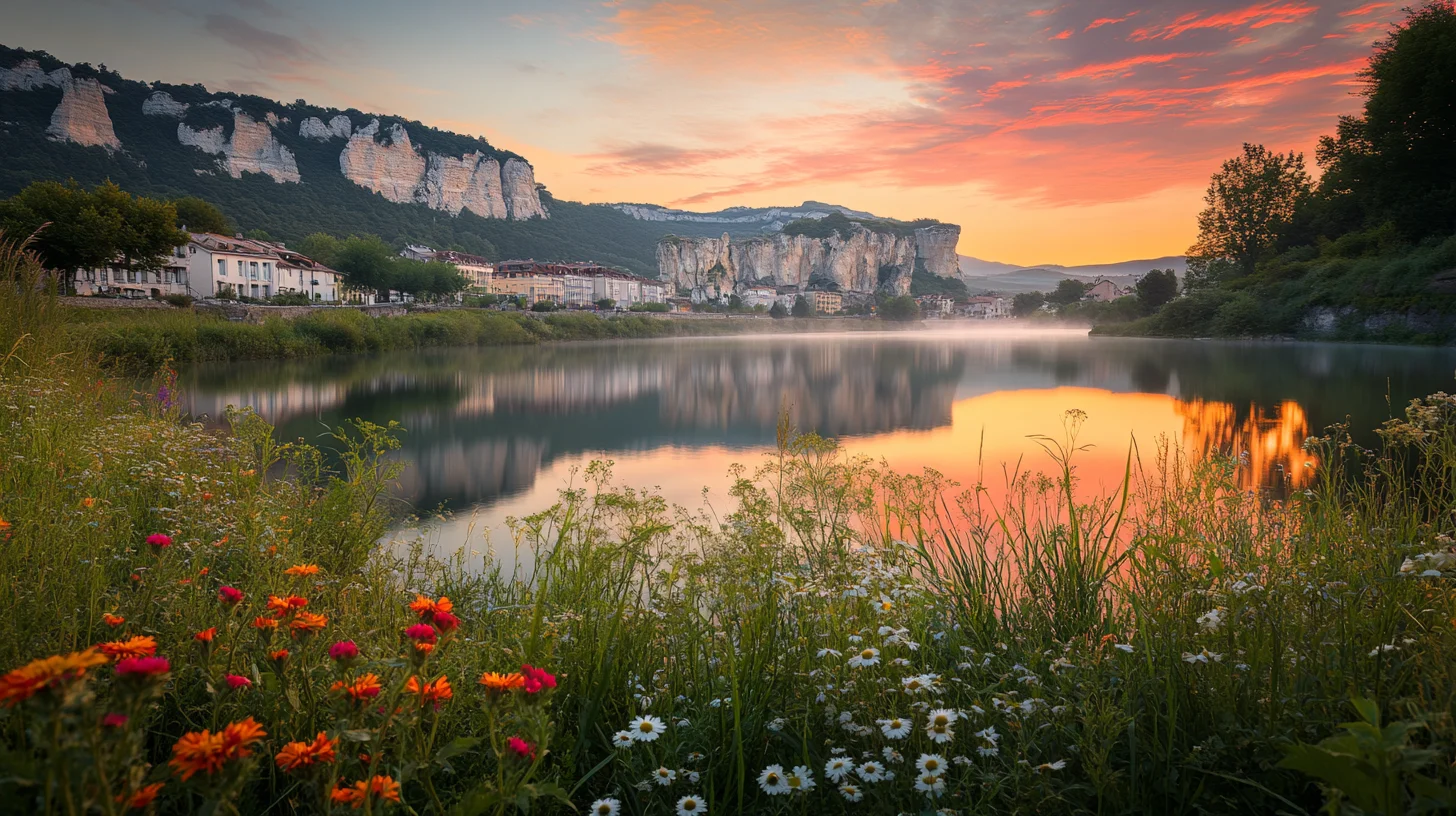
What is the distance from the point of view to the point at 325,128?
125438 mm

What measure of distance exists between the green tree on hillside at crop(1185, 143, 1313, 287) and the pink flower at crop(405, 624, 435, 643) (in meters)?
60.0

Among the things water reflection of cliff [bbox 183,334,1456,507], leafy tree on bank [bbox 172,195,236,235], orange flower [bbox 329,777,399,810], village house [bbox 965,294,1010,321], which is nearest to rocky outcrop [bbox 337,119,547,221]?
leafy tree on bank [bbox 172,195,236,235]

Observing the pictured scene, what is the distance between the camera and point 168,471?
5.04 m

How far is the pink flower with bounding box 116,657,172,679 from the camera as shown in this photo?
42.1 inches

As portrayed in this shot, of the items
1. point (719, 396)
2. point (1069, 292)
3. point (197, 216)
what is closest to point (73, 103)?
point (197, 216)

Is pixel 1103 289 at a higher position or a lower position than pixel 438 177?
lower

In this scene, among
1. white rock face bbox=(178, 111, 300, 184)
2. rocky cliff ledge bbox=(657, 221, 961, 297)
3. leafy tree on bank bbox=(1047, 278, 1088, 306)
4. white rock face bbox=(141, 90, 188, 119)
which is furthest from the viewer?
rocky cliff ledge bbox=(657, 221, 961, 297)

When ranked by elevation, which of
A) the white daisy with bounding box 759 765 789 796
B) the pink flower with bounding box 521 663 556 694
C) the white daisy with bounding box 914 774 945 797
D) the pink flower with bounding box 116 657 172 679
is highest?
the pink flower with bounding box 116 657 172 679

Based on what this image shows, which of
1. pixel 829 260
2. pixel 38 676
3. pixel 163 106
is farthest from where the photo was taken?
pixel 829 260

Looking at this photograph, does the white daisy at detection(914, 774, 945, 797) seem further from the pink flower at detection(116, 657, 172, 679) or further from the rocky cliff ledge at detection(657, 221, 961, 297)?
the rocky cliff ledge at detection(657, 221, 961, 297)

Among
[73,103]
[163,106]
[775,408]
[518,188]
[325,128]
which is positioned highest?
[325,128]

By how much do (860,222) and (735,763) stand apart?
190888mm

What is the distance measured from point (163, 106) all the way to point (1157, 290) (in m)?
123

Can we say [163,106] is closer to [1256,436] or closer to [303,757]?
[1256,436]
